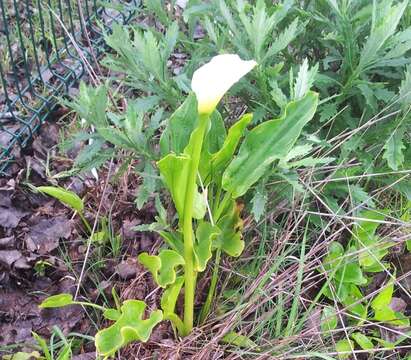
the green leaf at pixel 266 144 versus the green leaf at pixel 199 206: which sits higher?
the green leaf at pixel 266 144

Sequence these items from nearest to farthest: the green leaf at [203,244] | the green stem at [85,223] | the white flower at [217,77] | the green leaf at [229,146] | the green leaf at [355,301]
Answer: the white flower at [217,77]
the green leaf at [229,146]
the green leaf at [203,244]
the green leaf at [355,301]
the green stem at [85,223]

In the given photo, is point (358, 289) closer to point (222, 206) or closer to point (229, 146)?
point (222, 206)

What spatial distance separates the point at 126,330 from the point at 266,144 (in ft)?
1.78

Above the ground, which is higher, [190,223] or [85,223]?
[190,223]

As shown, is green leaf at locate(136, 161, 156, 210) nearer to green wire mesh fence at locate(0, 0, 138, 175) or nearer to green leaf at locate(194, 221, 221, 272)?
green leaf at locate(194, 221, 221, 272)

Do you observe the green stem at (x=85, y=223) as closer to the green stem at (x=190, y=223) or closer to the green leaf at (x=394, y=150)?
the green stem at (x=190, y=223)

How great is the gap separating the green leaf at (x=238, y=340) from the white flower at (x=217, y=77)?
0.74 m

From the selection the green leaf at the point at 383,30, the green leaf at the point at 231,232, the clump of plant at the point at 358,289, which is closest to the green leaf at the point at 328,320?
the clump of plant at the point at 358,289

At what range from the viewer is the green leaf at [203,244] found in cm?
158

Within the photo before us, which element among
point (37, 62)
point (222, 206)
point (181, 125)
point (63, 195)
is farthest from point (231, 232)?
point (37, 62)

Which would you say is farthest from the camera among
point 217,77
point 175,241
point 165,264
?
point 175,241

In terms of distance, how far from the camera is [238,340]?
173 cm

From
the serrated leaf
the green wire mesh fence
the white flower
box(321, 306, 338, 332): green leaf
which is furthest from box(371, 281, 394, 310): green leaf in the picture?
the green wire mesh fence

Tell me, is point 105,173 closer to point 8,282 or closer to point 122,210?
point 122,210
